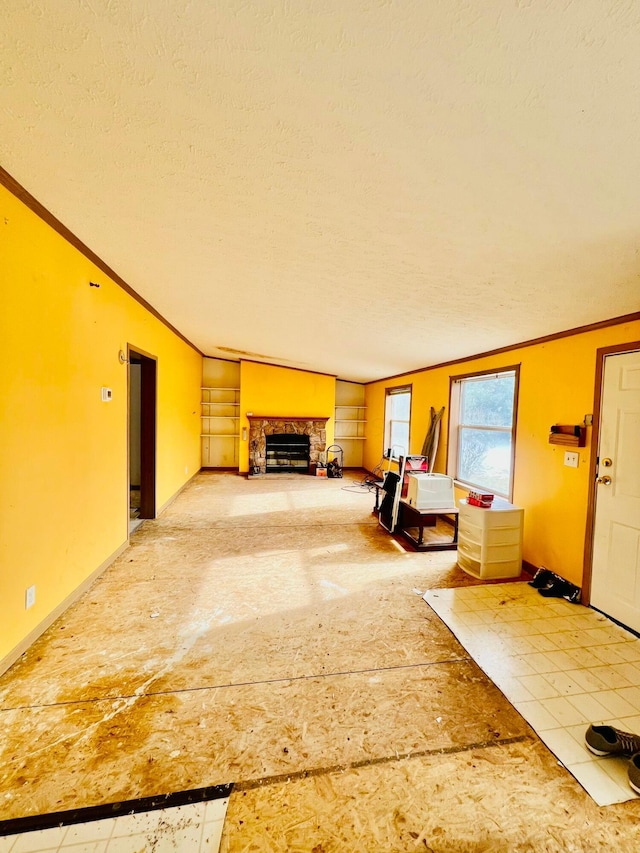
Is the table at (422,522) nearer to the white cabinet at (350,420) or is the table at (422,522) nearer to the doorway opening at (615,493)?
the doorway opening at (615,493)

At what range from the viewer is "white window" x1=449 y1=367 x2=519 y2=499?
3.85 m

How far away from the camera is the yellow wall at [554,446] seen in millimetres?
2818

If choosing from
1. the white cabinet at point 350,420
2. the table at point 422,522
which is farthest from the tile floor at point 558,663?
the white cabinet at point 350,420

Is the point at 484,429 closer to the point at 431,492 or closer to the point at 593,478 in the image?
the point at 431,492

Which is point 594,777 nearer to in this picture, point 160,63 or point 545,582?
point 545,582

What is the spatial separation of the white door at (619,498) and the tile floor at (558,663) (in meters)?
0.18

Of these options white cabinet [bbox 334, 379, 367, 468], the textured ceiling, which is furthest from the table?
white cabinet [bbox 334, 379, 367, 468]

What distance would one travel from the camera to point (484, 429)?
4289 mm

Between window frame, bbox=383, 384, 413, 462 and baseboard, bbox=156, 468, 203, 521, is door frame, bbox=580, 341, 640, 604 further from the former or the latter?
baseboard, bbox=156, 468, 203, 521

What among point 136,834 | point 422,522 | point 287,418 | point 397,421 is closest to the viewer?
point 136,834

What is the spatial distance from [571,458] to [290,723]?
2.71 m

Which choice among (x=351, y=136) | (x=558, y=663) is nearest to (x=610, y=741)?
(x=558, y=663)

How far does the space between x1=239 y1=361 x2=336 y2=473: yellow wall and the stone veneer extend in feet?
0.56

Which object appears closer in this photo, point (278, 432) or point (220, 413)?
point (278, 432)
